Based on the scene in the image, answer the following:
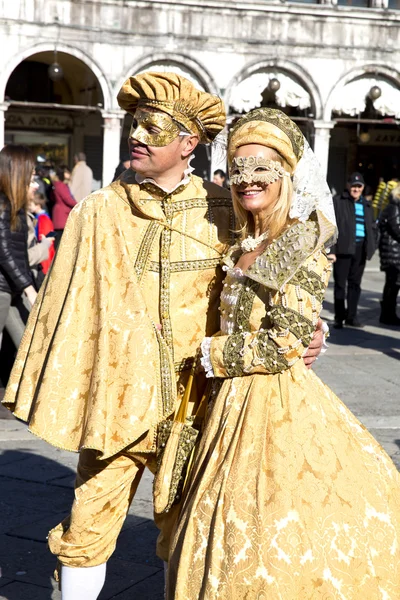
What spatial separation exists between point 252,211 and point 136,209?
1.47 feet

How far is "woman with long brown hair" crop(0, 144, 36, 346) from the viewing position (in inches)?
260

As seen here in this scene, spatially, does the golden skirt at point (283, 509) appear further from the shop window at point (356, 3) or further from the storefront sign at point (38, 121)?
the storefront sign at point (38, 121)

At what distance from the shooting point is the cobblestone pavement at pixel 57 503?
13.4ft

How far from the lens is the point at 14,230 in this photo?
6.78 meters

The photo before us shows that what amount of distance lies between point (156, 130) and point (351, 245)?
313 inches

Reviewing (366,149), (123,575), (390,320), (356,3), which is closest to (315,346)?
(123,575)

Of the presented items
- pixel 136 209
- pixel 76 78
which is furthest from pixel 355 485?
pixel 76 78

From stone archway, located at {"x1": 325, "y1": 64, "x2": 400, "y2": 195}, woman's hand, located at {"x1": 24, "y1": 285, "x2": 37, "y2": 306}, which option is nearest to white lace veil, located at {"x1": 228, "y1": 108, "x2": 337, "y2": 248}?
woman's hand, located at {"x1": 24, "y1": 285, "x2": 37, "y2": 306}

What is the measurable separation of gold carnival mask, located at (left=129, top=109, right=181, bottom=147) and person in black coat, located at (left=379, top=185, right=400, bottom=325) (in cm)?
769

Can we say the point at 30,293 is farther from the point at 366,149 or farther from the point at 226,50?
the point at 366,149

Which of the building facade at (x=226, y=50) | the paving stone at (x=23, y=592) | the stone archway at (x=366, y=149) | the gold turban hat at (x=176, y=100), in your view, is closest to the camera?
the gold turban hat at (x=176, y=100)

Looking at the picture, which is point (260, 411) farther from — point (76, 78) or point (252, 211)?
point (76, 78)

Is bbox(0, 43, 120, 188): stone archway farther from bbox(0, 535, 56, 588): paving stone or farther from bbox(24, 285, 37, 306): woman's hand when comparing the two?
bbox(0, 535, 56, 588): paving stone

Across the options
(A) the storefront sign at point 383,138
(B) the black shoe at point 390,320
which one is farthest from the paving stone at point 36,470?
(A) the storefront sign at point 383,138
